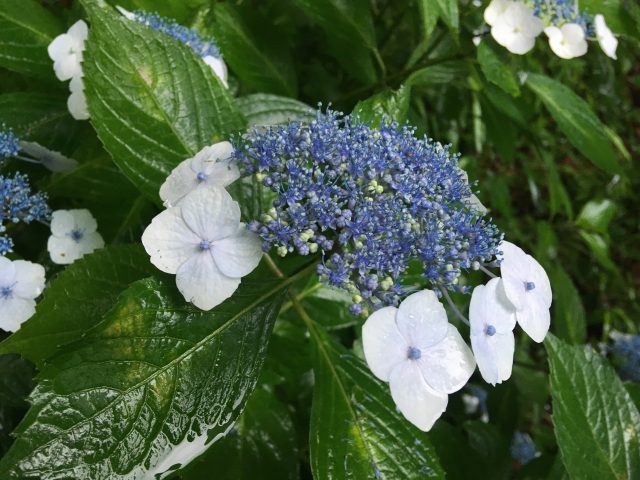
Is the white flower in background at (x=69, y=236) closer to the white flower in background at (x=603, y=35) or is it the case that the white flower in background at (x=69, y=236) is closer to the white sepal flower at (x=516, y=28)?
the white sepal flower at (x=516, y=28)

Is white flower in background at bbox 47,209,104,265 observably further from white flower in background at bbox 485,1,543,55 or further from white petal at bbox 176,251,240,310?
white flower in background at bbox 485,1,543,55

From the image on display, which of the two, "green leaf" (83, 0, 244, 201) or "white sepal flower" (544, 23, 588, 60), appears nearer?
"green leaf" (83, 0, 244, 201)

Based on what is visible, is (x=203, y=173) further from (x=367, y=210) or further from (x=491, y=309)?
(x=491, y=309)

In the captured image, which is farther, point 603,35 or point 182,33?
point 603,35

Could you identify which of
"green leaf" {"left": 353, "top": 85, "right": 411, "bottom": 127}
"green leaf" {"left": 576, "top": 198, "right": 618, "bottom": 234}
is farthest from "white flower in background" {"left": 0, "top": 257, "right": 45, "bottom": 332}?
"green leaf" {"left": 576, "top": 198, "right": 618, "bottom": 234}

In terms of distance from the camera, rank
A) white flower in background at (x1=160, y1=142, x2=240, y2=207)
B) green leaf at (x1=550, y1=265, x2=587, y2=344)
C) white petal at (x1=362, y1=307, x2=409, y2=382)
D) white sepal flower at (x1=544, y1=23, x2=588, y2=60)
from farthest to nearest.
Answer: green leaf at (x1=550, y1=265, x2=587, y2=344) → white sepal flower at (x1=544, y1=23, x2=588, y2=60) → white flower in background at (x1=160, y1=142, x2=240, y2=207) → white petal at (x1=362, y1=307, x2=409, y2=382)

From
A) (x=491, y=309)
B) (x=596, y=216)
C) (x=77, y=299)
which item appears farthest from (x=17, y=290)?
(x=596, y=216)
